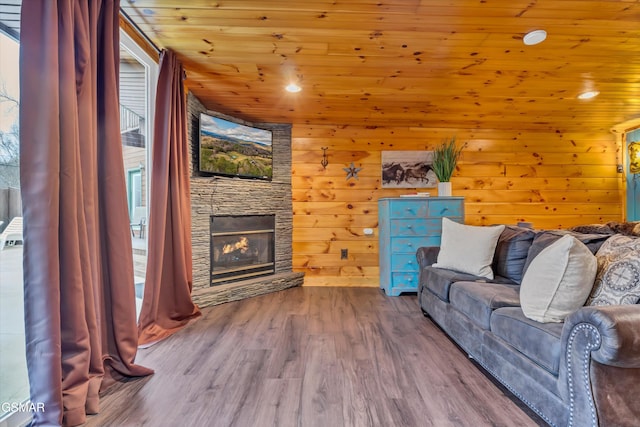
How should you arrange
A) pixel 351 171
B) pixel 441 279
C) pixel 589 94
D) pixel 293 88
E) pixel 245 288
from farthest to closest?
pixel 351 171 → pixel 245 288 → pixel 589 94 → pixel 293 88 → pixel 441 279

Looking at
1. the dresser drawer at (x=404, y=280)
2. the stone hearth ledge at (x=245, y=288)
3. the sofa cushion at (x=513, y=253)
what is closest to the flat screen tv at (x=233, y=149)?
the stone hearth ledge at (x=245, y=288)

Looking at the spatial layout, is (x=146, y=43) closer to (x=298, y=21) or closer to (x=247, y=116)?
(x=298, y=21)

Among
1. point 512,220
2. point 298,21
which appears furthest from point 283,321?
point 512,220

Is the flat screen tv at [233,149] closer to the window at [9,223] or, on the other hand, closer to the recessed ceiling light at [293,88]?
the recessed ceiling light at [293,88]

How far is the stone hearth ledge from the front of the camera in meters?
3.12

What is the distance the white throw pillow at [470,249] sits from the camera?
99.0 inches

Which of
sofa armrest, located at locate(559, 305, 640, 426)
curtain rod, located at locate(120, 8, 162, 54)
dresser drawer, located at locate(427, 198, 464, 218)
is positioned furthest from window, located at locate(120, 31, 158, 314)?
dresser drawer, located at locate(427, 198, 464, 218)

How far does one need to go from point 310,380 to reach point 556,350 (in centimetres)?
122

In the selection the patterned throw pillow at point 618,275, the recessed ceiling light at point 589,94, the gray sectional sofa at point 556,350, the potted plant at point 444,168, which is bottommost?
the gray sectional sofa at point 556,350

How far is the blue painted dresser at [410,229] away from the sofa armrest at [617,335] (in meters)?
2.36

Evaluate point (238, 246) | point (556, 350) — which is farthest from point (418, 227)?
point (556, 350)

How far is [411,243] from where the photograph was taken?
11.6 feet

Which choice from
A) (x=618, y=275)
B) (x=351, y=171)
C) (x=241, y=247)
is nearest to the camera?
(x=618, y=275)

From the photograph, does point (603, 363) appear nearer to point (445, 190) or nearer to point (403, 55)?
point (403, 55)
